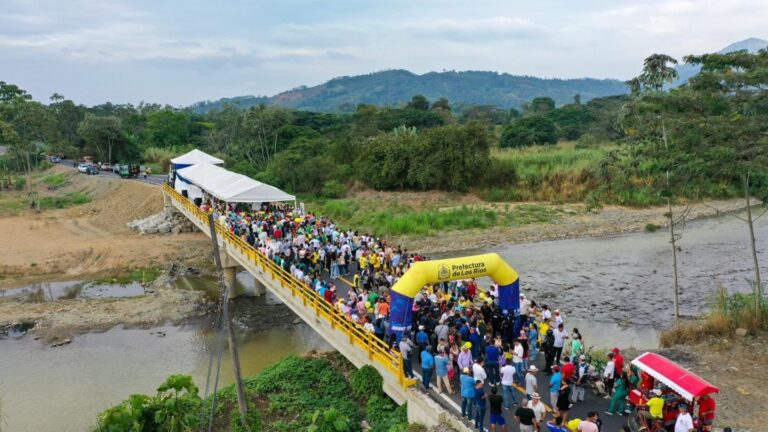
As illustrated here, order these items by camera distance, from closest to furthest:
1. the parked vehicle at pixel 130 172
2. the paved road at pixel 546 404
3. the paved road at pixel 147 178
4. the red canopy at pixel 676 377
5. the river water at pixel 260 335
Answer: the red canopy at pixel 676 377, the paved road at pixel 546 404, the river water at pixel 260 335, the paved road at pixel 147 178, the parked vehicle at pixel 130 172

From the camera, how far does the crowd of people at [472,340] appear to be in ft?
35.4

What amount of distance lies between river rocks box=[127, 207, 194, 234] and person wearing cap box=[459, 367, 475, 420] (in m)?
32.0

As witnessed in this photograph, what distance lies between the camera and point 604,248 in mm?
34031

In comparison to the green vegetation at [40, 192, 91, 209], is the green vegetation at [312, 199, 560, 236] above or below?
below

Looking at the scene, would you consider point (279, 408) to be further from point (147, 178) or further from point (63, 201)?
point (147, 178)


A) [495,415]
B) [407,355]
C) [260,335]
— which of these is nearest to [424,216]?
[260,335]

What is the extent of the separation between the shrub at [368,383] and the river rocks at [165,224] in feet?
92.0

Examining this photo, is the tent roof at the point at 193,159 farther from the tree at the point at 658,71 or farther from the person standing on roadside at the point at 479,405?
the person standing on roadside at the point at 479,405

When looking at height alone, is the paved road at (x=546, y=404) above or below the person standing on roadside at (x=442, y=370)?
below

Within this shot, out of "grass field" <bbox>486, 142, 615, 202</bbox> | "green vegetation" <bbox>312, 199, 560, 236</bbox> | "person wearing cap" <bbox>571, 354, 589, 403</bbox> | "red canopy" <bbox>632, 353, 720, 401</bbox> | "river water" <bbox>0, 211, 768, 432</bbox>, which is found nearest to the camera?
"red canopy" <bbox>632, 353, 720, 401</bbox>

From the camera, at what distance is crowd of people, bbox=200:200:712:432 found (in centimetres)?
1080

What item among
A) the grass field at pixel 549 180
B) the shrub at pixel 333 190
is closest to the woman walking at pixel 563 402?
the grass field at pixel 549 180

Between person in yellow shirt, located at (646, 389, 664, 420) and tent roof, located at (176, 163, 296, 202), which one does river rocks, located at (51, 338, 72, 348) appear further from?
person in yellow shirt, located at (646, 389, 664, 420)

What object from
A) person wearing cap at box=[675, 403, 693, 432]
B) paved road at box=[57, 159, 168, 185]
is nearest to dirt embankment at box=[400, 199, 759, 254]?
person wearing cap at box=[675, 403, 693, 432]
